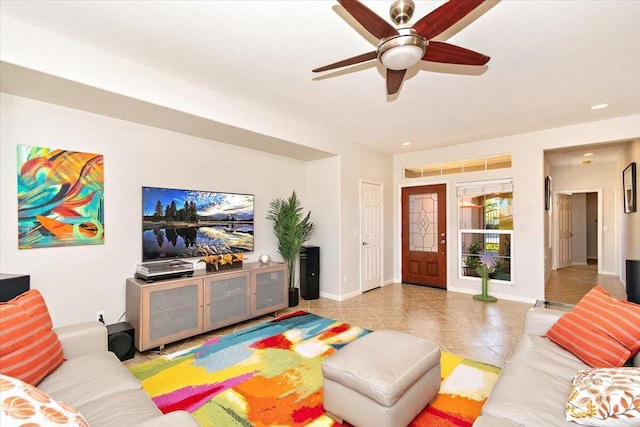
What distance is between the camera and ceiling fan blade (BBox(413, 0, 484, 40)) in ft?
5.04

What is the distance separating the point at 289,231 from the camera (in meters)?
4.62

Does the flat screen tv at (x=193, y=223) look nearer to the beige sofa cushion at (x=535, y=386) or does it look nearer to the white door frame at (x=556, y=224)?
the beige sofa cushion at (x=535, y=386)

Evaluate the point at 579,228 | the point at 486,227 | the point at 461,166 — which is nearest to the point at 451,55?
the point at 461,166

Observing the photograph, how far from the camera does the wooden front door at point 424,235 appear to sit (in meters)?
5.78

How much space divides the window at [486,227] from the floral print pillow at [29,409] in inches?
219

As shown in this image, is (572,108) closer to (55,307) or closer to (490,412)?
(490,412)

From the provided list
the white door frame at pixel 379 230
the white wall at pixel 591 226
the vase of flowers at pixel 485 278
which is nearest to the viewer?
the vase of flowers at pixel 485 278

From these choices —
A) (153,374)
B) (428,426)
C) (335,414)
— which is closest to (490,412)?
(428,426)

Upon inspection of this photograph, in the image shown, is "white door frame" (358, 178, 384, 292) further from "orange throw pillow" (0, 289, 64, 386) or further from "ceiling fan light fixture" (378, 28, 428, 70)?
"orange throw pillow" (0, 289, 64, 386)

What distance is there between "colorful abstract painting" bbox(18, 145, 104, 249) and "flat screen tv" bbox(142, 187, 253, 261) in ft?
1.52

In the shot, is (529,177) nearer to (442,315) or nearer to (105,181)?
(442,315)

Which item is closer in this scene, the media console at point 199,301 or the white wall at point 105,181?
the white wall at point 105,181

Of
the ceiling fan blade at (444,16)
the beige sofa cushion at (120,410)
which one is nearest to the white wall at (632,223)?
the ceiling fan blade at (444,16)

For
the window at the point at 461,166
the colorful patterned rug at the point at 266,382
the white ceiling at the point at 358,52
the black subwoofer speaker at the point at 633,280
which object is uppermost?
the white ceiling at the point at 358,52
